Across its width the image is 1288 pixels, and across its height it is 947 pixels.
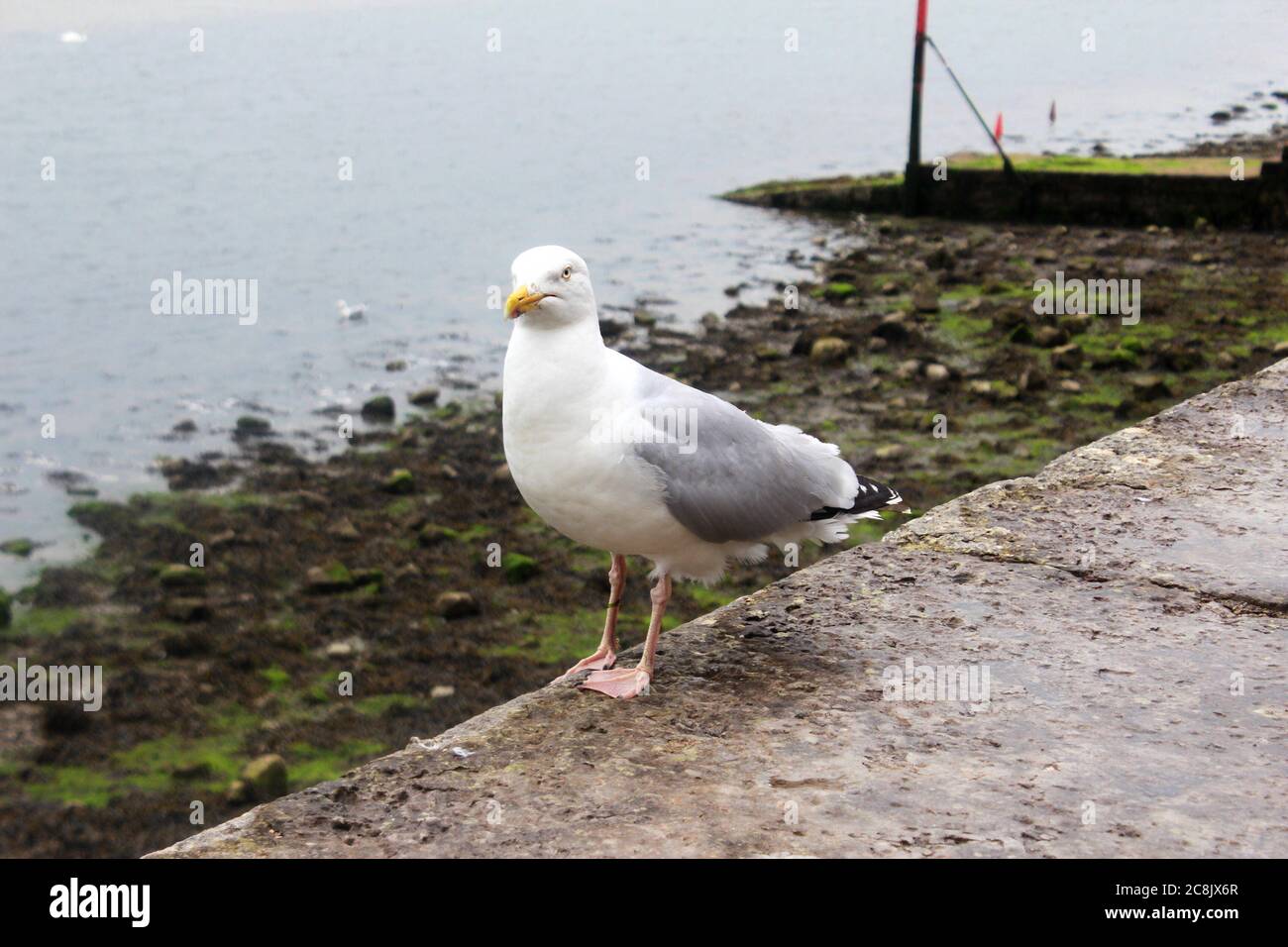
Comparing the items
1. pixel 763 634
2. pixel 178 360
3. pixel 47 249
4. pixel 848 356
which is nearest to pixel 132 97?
pixel 47 249

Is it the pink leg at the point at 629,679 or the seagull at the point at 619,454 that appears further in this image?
the seagull at the point at 619,454

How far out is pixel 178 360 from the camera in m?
16.8

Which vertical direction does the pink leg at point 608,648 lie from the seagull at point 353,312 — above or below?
below

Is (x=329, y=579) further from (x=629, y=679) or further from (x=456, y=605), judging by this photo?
(x=629, y=679)

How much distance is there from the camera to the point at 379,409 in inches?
528

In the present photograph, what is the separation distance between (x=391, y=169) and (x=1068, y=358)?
15.2 m

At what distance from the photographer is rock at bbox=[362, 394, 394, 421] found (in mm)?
13361

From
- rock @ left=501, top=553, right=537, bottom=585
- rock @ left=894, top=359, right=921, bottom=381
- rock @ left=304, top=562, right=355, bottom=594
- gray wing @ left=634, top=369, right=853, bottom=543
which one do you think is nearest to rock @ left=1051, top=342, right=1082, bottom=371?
rock @ left=894, top=359, right=921, bottom=381

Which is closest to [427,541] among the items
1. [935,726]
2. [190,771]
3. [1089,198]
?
[190,771]

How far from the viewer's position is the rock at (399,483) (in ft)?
37.1

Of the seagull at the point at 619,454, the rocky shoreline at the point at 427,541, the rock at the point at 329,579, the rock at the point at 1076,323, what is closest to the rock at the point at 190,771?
the rocky shoreline at the point at 427,541

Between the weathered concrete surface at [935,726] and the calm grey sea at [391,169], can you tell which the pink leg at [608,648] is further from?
the calm grey sea at [391,169]

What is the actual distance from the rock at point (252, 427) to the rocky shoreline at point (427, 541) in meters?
0.04
